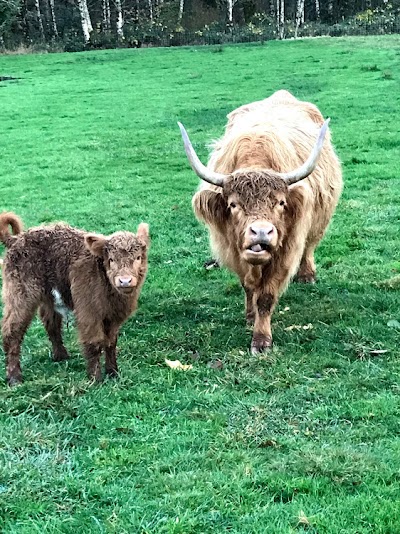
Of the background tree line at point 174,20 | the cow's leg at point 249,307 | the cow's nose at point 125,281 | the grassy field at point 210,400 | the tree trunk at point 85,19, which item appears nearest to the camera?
the grassy field at point 210,400

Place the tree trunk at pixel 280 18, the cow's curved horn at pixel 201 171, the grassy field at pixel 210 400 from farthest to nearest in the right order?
the tree trunk at pixel 280 18 < the cow's curved horn at pixel 201 171 < the grassy field at pixel 210 400

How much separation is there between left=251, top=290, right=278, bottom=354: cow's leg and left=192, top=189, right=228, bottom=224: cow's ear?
0.70m

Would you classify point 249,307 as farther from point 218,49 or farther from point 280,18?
point 280,18

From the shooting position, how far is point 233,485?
360 centimetres

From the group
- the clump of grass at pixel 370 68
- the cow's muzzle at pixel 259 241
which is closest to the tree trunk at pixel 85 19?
the clump of grass at pixel 370 68

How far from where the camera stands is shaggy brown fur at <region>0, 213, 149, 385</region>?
4789 mm

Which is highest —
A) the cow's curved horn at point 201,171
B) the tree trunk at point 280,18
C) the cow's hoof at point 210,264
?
the cow's curved horn at point 201,171

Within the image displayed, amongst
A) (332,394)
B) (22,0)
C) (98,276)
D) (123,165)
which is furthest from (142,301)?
(22,0)

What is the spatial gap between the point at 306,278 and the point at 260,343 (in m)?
1.81

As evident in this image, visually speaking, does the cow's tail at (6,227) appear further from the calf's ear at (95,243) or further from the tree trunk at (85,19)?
the tree trunk at (85,19)

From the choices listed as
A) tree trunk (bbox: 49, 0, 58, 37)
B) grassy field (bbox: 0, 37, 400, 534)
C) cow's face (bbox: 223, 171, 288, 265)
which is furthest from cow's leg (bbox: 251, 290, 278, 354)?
tree trunk (bbox: 49, 0, 58, 37)

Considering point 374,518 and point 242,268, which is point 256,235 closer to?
point 242,268

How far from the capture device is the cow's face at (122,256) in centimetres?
461

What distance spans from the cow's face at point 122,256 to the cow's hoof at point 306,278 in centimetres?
281
